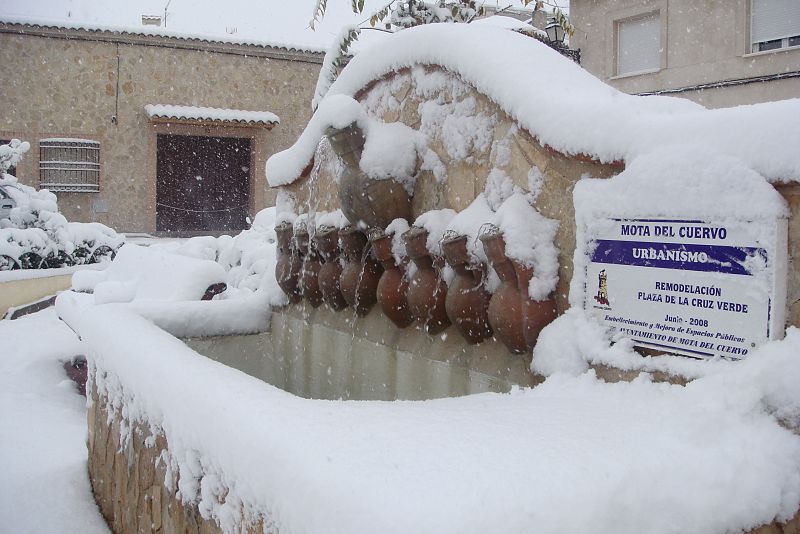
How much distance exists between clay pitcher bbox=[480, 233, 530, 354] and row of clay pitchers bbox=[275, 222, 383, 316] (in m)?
0.85

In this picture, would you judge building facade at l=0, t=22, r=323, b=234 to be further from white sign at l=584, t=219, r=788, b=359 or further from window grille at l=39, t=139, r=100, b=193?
white sign at l=584, t=219, r=788, b=359

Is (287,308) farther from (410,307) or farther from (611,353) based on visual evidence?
(611,353)

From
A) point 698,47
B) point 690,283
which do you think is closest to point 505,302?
point 690,283

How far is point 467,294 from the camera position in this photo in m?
2.15

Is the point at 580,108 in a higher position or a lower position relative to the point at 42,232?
higher

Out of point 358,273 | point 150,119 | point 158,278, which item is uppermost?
point 150,119

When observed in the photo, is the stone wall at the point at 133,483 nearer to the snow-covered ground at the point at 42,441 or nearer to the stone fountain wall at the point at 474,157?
the snow-covered ground at the point at 42,441

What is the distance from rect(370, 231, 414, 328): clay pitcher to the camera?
2.55 m

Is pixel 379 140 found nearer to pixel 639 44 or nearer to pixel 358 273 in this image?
pixel 358 273

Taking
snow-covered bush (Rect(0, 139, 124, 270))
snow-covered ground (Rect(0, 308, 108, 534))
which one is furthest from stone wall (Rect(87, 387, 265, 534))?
snow-covered bush (Rect(0, 139, 124, 270))

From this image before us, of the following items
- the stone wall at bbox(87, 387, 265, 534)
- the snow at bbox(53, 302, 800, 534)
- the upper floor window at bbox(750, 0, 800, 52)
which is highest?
the upper floor window at bbox(750, 0, 800, 52)

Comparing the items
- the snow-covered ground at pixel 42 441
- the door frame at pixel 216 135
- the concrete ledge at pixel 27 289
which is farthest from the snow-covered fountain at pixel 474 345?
the door frame at pixel 216 135

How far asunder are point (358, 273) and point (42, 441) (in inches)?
79.4

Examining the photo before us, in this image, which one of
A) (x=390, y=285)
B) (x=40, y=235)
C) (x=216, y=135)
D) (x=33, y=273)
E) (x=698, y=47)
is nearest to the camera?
(x=390, y=285)
